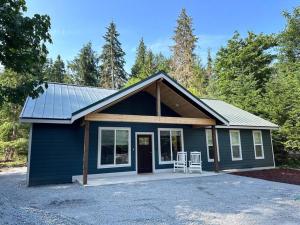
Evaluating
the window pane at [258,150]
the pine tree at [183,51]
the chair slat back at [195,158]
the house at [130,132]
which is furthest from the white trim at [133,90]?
the pine tree at [183,51]

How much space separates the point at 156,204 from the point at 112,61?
28.1 m

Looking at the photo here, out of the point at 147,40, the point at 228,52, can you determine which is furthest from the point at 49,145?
the point at 147,40

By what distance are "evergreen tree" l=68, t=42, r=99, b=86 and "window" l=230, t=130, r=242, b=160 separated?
23628 mm

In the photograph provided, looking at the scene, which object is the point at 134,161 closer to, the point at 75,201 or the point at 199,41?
the point at 75,201

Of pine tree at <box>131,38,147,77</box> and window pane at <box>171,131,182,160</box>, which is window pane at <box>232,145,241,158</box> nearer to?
window pane at <box>171,131,182,160</box>

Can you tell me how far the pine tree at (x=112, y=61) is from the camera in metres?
31.7

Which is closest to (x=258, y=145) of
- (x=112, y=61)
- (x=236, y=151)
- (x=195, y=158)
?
(x=236, y=151)

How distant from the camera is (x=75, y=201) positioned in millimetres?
5941

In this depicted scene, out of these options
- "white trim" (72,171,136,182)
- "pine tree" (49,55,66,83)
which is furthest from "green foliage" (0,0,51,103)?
"pine tree" (49,55,66,83)

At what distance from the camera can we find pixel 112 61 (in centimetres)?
3177

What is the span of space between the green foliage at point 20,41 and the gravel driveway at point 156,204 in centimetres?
267

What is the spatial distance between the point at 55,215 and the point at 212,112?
7506 mm

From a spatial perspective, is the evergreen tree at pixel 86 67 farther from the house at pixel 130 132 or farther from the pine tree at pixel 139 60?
the house at pixel 130 132

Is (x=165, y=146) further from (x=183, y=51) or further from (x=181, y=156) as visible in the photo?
(x=183, y=51)
